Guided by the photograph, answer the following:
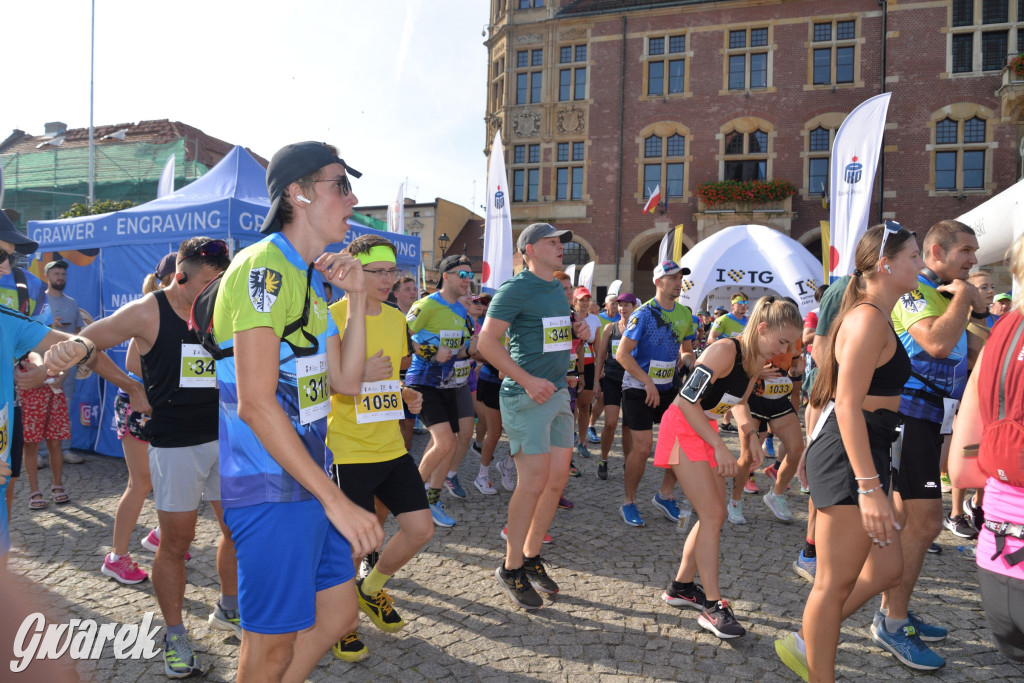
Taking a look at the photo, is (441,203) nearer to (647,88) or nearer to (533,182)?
(533,182)

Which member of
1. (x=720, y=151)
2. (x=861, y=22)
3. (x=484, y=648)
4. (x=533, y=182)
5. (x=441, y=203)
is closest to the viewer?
(x=484, y=648)

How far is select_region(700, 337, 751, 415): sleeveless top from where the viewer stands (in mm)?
3654

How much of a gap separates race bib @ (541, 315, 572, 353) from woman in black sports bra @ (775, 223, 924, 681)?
1.56 metres

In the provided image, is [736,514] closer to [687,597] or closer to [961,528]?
[961,528]

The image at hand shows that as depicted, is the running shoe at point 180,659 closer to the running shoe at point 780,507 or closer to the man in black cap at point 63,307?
the running shoe at point 780,507

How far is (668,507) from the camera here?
5.74m

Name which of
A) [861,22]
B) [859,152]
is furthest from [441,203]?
[859,152]

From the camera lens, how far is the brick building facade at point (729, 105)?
913 inches

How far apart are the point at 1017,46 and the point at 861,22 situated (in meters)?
4.98

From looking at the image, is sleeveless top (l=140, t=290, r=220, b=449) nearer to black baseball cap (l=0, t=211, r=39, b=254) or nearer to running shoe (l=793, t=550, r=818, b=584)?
black baseball cap (l=0, t=211, r=39, b=254)

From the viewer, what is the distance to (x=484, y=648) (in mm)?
3410

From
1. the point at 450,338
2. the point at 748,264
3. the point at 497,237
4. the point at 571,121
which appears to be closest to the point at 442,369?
the point at 450,338

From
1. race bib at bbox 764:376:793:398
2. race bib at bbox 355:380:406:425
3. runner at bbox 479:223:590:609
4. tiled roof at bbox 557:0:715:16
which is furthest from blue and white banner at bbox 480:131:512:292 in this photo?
tiled roof at bbox 557:0:715:16

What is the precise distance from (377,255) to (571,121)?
83.3ft
